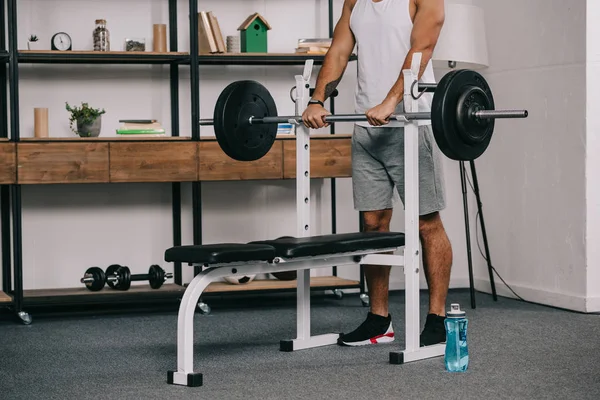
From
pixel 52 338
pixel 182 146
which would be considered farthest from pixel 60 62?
pixel 52 338

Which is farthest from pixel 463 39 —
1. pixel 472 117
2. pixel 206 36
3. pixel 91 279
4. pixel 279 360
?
pixel 91 279

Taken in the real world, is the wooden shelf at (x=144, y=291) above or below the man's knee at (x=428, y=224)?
below

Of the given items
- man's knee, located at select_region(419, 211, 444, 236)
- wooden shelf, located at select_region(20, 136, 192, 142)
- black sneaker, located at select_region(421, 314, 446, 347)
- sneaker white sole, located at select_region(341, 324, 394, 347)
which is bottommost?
sneaker white sole, located at select_region(341, 324, 394, 347)

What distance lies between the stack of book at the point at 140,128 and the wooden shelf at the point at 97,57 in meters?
0.33

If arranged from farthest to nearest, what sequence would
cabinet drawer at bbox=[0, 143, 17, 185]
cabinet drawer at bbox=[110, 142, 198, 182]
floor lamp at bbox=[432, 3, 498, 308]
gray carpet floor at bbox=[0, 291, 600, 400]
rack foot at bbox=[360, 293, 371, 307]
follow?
rack foot at bbox=[360, 293, 371, 307] < floor lamp at bbox=[432, 3, 498, 308] < cabinet drawer at bbox=[110, 142, 198, 182] < cabinet drawer at bbox=[0, 143, 17, 185] < gray carpet floor at bbox=[0, 291, 600, 400]

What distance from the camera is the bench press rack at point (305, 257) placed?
308cm

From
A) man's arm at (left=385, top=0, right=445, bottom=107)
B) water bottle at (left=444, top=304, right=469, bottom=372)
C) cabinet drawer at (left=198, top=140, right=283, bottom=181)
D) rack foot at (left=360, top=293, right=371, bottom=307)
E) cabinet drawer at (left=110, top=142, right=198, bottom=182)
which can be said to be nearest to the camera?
water bottle at (left=444, top=304, right=469, bottom=372)

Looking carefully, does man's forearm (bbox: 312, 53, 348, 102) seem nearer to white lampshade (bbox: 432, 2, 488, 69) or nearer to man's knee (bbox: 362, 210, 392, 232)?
man's knee (bbox: 362, 210, 392, 232)

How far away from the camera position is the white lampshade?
15.7 feet

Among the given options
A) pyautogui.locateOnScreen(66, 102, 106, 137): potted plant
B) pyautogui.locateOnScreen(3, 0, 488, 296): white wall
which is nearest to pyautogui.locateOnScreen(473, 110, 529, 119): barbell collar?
pyautogui.locateOnScreen(3, 0, 488, 296): white wall

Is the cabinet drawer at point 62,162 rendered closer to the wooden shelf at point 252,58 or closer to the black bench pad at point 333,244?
the wooden shelf at point 252,58

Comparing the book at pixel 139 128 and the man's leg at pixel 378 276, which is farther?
the book at pixel 139 128

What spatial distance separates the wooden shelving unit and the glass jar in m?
0.07

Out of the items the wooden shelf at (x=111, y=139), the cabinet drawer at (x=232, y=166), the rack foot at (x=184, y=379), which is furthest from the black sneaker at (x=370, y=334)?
the wooden shelf at (x=111, y=139)
